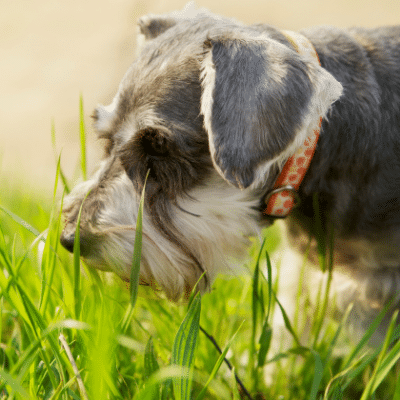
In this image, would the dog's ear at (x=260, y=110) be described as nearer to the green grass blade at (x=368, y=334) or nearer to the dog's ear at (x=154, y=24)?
the green grass blade at (x=368, y=334)

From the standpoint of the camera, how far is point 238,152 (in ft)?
5.94

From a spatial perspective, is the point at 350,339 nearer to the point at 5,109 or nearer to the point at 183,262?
the point at 183,262

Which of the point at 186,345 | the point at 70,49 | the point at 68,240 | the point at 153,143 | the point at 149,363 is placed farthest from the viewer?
the point at 70,49

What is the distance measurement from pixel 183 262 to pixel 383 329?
1420 mm

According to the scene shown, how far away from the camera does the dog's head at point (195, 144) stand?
5.98ft

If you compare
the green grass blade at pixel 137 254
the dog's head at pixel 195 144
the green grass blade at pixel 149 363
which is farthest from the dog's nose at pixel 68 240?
the green grass blade at pixel 149 363

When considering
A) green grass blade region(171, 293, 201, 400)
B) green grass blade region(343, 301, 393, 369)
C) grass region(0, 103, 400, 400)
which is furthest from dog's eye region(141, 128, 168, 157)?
green grass blade region(343, 301, 393, 369)

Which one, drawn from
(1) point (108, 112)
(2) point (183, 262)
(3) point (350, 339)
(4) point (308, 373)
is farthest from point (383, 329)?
(1) point (108, 112)

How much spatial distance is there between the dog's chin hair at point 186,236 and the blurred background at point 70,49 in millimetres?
5112

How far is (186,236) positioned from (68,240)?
565mm

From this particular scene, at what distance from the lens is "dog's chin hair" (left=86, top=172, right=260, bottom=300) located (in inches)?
78.7

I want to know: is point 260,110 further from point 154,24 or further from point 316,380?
point 154,24

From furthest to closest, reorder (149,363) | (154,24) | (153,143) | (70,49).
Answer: (70,49), (154,24), (153,143), (149,363)

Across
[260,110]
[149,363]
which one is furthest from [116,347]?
[260,110]
